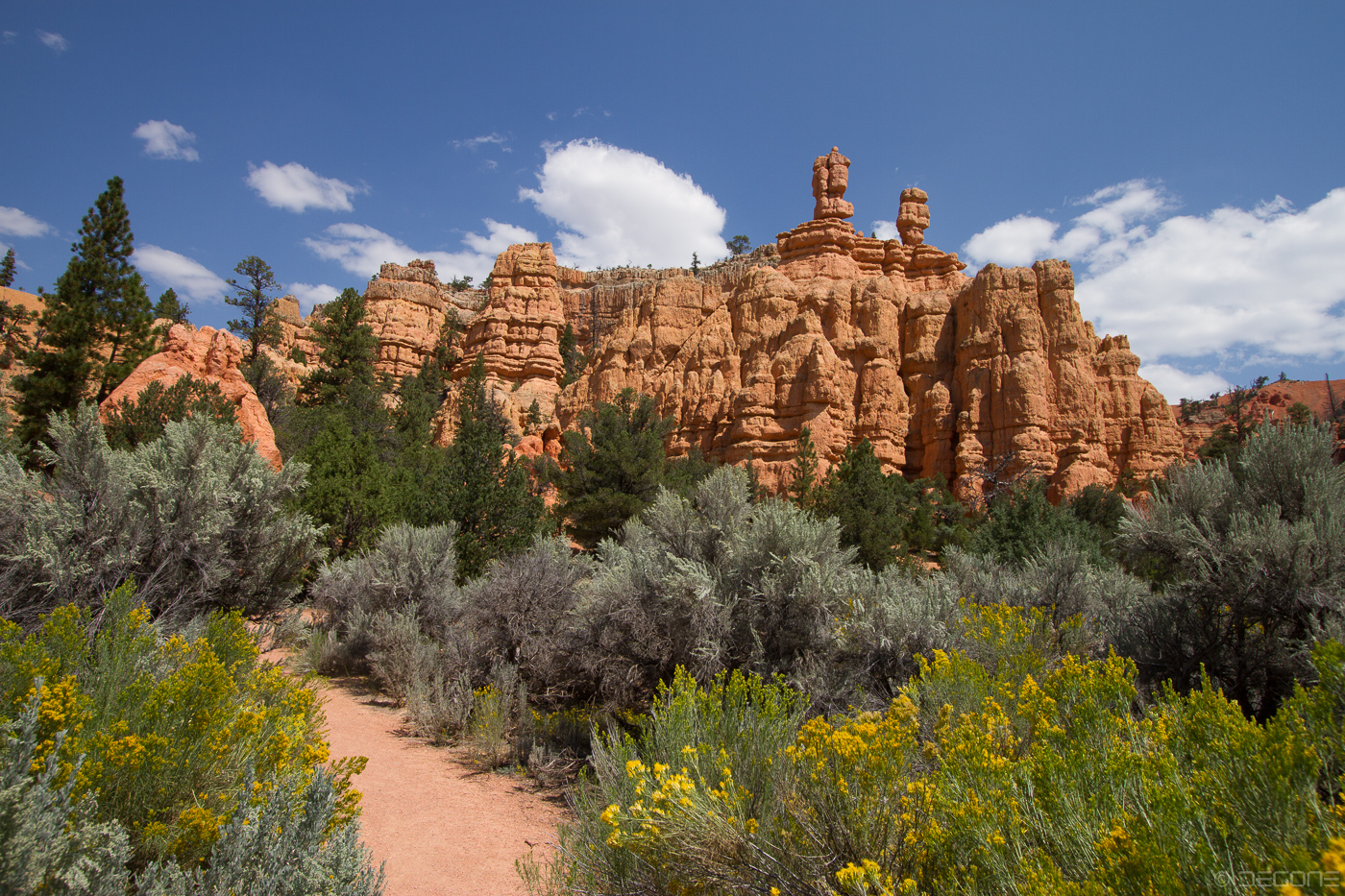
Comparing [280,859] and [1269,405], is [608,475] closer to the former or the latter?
[280,859]

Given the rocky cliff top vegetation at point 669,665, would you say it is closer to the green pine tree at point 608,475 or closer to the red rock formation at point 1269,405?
the green pine tree at point 608,475

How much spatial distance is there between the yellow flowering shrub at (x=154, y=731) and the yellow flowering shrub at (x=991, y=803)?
5.45 ft

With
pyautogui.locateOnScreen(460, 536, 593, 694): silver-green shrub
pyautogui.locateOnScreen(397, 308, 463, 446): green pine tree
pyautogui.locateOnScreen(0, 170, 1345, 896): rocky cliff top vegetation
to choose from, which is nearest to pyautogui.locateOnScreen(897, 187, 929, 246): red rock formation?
pyautogui.locateOnScreen(0, 170, 1345, 896): rocky cliff top vegetation

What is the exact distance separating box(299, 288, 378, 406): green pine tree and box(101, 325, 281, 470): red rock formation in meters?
9.95

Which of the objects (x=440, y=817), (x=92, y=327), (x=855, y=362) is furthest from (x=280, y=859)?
(x=855, y=362)

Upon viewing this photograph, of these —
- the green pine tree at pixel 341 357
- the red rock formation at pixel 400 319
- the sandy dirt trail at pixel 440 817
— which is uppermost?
the red rock formation at pixel 400 319

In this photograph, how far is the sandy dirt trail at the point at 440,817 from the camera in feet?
14.5

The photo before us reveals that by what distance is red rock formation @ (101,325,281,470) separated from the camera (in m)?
17.1

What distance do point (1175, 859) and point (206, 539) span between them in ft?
28.8

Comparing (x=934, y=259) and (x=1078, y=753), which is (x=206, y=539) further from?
(x=934, y=259)

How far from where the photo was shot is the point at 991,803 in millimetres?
2551

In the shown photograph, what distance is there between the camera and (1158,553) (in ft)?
22.6

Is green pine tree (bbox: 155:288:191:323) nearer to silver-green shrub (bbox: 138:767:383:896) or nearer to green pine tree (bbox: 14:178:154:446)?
green pine tree (bbox: 14:178:154:446)

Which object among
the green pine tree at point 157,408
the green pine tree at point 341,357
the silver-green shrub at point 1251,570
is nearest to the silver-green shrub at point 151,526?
the green pine tree at point 157,408
